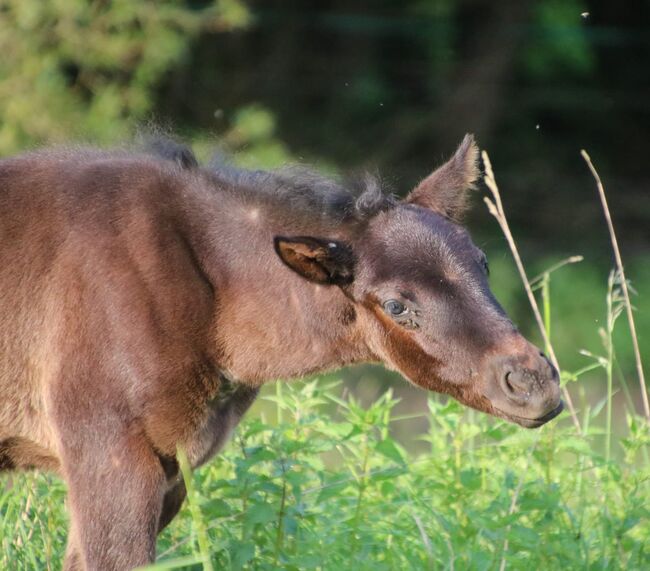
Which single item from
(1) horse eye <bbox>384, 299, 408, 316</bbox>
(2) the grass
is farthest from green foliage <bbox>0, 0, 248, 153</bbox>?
(1) horse eye <bbox>384, 299, 408, 316</bbox>

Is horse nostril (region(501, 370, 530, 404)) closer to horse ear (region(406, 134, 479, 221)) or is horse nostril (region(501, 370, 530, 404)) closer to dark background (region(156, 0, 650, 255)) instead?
horse ear (region(406, 134, 479, 221))

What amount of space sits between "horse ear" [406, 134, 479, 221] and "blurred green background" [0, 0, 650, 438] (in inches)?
270

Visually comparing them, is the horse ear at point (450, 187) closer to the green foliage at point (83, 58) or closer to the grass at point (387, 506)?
the grass at point (387, 506)

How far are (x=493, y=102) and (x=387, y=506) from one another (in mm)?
9615

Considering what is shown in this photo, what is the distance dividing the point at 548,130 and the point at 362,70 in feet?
6.90

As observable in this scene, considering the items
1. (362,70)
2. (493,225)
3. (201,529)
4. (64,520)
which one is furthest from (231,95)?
(201,529)

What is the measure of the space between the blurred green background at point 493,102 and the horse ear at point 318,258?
725 cm

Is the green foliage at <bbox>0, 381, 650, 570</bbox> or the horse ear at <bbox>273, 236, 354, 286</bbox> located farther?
the green foliage at <bbox>0, 381, 650, 570</bbox>

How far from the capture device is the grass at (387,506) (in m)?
4.42

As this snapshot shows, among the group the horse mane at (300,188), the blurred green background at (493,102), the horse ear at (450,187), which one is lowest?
the blurred green background at (493,102)

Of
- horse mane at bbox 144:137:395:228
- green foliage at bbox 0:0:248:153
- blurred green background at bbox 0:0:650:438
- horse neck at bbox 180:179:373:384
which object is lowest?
blurred green background at bbox 0:0:650:438

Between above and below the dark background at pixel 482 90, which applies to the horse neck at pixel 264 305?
above

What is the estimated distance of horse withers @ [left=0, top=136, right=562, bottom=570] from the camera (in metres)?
4.19

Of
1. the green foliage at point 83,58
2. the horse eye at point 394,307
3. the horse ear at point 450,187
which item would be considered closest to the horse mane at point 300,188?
the horse ear at point 450,187
